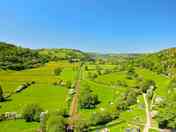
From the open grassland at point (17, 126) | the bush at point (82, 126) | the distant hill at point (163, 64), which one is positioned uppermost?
the distant hill at point (163, 64)

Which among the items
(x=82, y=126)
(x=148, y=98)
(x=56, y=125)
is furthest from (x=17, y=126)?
(x=148, y=98)

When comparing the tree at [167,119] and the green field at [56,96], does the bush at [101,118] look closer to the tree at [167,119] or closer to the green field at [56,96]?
the green field at [56,96]

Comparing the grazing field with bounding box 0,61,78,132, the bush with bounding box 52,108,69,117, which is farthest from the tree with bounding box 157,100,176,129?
the grazing field with bounding box 0,61,78,132

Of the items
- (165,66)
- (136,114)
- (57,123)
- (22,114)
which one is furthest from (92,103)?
(165,66)

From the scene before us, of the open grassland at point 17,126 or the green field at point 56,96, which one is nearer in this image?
the open grassland at point 17,126

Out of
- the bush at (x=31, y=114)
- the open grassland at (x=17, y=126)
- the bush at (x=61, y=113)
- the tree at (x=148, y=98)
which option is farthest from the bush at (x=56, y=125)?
the tree at (x=148, y=98)

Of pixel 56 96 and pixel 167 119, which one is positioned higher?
pixel 167 119

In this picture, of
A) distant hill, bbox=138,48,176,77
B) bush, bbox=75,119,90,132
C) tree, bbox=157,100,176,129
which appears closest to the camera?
bush, bbox=75,119,90,132

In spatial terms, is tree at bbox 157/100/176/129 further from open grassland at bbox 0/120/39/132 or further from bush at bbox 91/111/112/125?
open grassland at bbox 0/120/39/132

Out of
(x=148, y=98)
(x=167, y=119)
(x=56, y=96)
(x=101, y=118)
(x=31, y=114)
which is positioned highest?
(x=148, y=98)

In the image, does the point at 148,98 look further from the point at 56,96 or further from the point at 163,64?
the point at 163,64

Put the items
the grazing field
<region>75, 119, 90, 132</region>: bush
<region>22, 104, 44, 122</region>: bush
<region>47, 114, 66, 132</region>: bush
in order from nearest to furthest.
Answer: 1. <region>47, 114, 66, 132</region>: bush
2. <region>75, 119, 90, 132</region>: bush
3. the grazing field
4. <region>22, 104, 44, 122</region>: bush
